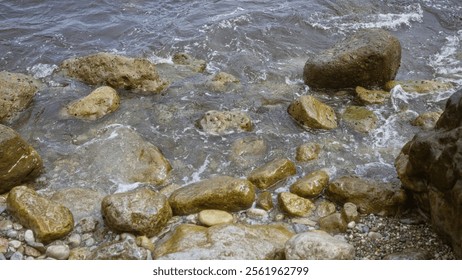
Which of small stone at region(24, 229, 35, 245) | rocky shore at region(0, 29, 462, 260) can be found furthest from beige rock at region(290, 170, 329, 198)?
small stone at region(24, 229, 35, 245)

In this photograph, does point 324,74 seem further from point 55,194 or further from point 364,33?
point 55,194

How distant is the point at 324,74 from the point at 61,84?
5.49 metres

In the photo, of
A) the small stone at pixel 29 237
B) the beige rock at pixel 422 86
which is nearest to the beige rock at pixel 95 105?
the small stone at pixel 29 237

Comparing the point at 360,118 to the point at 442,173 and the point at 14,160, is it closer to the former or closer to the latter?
the point at 442,173

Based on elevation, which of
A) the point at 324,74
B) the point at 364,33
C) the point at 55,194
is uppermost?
the point at 364,33

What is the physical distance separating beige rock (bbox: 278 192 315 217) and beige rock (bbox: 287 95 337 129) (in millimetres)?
2028

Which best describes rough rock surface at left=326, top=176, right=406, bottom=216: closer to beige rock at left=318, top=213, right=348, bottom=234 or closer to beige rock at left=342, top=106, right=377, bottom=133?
beige rock at left=318, top=213, right=348, bottom=234

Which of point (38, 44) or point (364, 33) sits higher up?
point (364, 33)

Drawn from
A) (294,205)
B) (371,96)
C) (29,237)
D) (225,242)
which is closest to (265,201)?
(294,205)

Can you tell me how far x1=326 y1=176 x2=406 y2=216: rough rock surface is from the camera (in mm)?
5621

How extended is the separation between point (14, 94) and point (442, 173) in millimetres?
7354

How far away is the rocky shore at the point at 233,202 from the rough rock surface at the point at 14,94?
6 centimetres

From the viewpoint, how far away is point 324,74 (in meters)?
8.73

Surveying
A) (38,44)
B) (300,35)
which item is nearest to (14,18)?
(38,44)
